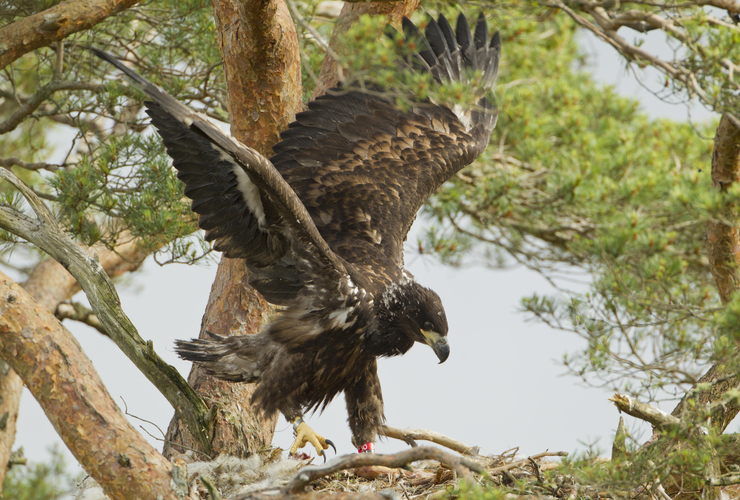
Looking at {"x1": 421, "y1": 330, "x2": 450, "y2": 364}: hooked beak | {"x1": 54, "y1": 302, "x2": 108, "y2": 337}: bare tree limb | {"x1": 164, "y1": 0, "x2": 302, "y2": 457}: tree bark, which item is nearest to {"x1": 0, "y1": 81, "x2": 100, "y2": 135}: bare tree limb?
{"x1": 164, "y1": 0, "x2": 302, "y2": 457}: tree bark

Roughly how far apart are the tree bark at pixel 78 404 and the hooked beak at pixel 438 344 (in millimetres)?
1659

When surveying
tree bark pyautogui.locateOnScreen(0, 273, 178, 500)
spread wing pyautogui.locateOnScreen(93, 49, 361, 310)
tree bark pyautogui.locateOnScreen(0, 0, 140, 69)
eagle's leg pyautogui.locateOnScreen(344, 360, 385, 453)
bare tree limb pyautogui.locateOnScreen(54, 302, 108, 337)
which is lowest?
tree bark pyautogui.locateOnScreen(0, 273, 178, 500)

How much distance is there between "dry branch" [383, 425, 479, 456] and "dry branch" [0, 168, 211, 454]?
1499mm

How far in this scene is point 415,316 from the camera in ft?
12.7

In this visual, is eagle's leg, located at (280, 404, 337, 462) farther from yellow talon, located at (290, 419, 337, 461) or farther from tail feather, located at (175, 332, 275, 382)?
tail feather, located at (175, 332, 275, 382)

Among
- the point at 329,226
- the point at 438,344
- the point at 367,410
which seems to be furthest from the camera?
the point at 367,410

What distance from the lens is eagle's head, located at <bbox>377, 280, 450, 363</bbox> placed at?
3859mm

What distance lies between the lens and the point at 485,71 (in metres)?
5.15

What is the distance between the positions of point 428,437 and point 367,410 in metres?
0.47

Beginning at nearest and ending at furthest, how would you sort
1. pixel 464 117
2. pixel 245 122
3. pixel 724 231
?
pixel 724 231 → pixel 245 122 → pixel 464 117

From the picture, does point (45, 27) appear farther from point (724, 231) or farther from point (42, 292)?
point (724, 231)

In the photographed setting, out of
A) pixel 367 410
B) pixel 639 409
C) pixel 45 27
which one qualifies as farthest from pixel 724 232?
pixel 45 27

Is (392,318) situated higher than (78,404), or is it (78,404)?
(392,318)

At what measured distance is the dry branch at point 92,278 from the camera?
3223mm
